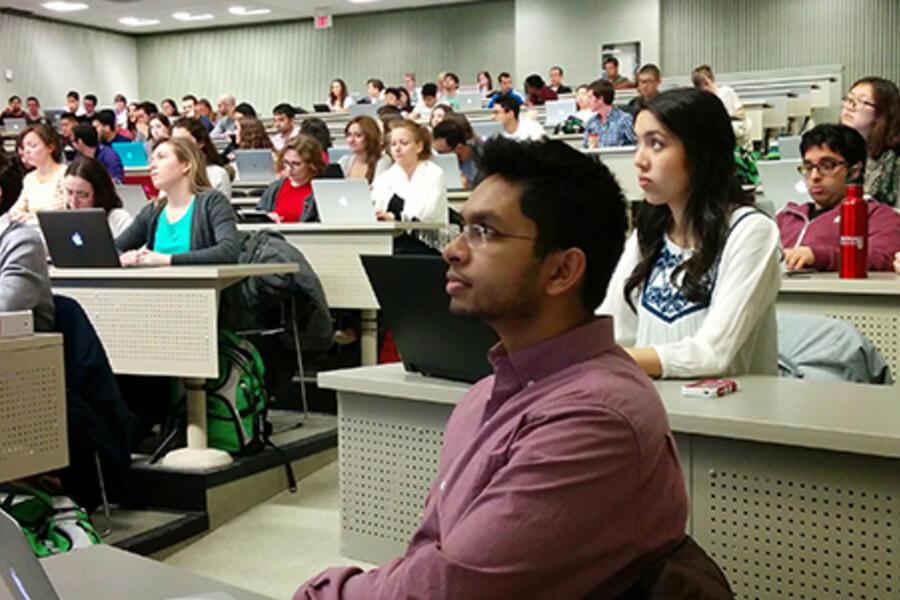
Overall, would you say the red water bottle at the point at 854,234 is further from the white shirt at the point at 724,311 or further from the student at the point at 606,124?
the student at the point at 606,124

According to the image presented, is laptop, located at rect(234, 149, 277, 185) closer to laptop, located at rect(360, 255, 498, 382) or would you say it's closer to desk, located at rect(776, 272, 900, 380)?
desk, located at rect(776, 272, 900, 380)

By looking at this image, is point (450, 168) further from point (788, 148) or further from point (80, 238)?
point (80, 238)

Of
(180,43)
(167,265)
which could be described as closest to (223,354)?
(167,265)

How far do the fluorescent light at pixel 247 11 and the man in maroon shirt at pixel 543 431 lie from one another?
1592 centimetres

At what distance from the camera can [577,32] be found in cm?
1496

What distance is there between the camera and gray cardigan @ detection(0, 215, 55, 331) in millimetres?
Result: 2770

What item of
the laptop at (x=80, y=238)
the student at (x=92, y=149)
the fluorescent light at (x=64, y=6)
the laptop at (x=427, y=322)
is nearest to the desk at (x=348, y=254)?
the laptop at (x=80, y=238)

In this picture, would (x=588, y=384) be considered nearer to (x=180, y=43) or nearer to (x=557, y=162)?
(x=557, y=162)

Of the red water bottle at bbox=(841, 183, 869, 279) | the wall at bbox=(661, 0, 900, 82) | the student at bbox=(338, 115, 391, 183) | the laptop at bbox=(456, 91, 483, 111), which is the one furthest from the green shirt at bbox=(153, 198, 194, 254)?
the wall at bbox=(661, 0, 900, 82)

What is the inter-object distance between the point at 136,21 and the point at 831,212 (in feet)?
52.7

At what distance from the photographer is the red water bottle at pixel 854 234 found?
8.38ft

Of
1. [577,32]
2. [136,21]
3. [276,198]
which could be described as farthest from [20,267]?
[136,21]

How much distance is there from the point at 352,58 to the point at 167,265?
14.1 metres

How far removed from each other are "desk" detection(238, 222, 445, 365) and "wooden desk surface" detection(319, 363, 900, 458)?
8.82ft
